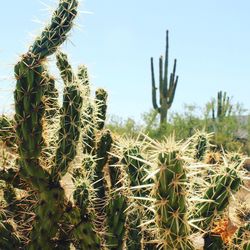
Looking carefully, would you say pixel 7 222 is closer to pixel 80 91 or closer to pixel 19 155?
pixel 19 155

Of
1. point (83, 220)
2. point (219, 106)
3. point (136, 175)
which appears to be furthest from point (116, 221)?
point (219, 106)

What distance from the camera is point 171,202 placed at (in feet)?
→ 11.2

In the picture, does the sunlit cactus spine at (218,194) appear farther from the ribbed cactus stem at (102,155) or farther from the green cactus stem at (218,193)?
the ribbed cactus stem at (102,155)

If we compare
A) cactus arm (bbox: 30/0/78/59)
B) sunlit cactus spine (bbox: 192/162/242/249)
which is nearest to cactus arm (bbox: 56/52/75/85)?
cactus arm (bbox: 30/0/78/59)

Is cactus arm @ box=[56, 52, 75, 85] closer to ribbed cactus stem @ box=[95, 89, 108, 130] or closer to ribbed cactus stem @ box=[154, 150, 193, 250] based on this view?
ribbed cactus stem @ box=[95, 89, 108, 130]

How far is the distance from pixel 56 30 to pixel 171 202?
1714mm

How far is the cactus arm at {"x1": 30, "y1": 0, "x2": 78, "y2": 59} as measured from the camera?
428 cm

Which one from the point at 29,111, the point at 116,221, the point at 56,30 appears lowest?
the point at 116,221

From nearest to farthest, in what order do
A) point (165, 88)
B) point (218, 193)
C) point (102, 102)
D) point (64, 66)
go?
point (218, 193), point (64, 66), point (102, 102), point (165, 88)

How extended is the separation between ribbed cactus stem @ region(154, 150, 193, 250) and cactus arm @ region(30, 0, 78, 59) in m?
1.45

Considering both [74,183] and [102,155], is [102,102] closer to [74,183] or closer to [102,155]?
[102,155]

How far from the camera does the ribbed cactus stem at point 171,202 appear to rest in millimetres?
3344

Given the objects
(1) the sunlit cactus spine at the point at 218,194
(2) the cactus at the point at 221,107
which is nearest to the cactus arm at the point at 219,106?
(2) the cactus at the point at 221,107

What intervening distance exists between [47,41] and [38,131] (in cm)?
69
